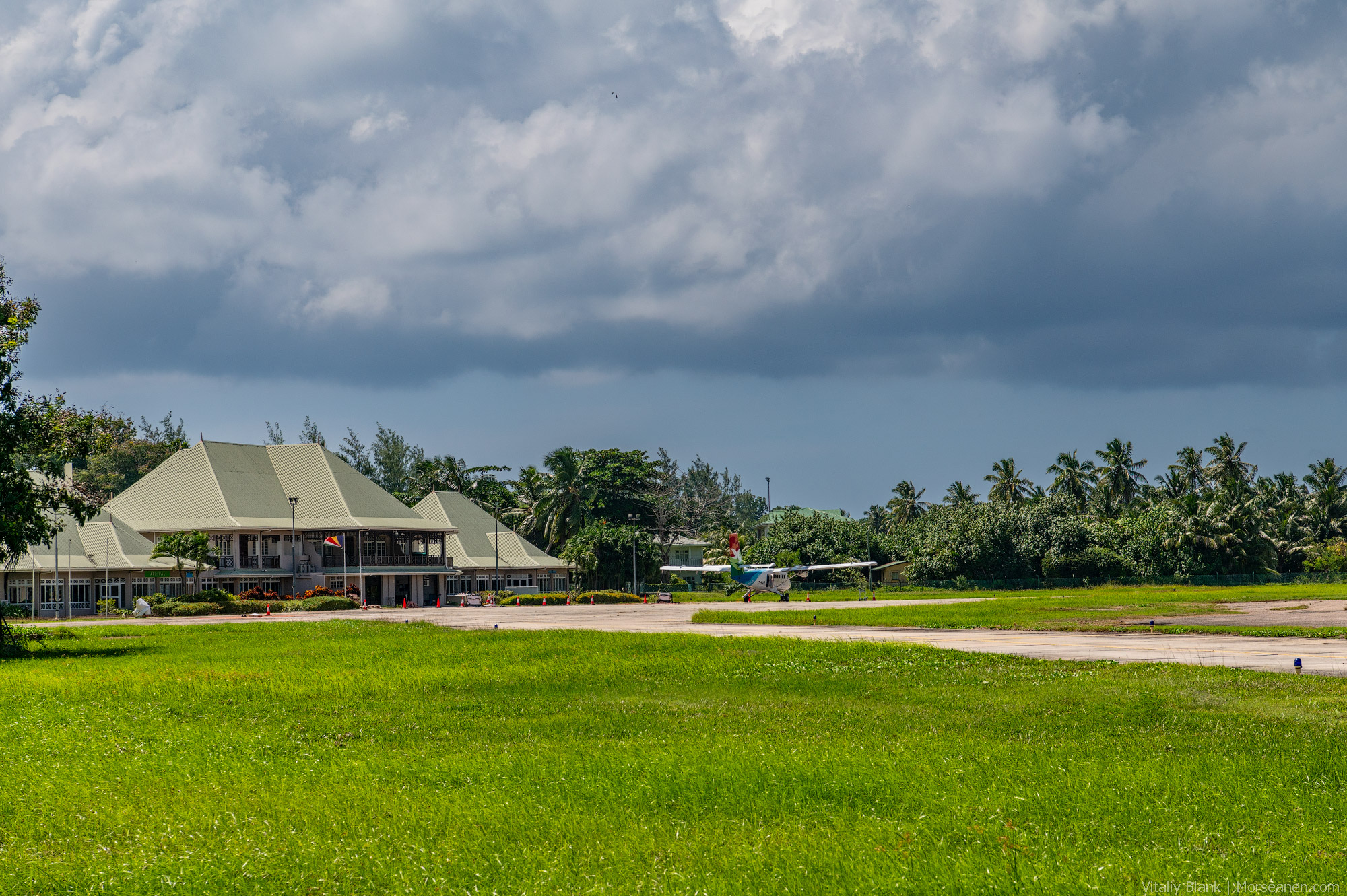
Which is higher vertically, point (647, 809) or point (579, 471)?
point (579, 471)

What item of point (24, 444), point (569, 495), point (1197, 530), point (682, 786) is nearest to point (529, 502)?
point (569, 495)

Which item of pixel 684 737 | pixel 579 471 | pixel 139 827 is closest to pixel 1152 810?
pixel 684 737

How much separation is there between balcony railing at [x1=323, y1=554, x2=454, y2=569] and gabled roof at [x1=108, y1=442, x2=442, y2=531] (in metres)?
2.85

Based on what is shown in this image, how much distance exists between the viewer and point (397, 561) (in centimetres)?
9506

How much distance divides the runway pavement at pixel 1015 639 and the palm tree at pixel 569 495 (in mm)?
53436

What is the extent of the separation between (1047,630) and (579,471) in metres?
83.1

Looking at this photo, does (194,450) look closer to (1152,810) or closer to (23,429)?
(23,429)

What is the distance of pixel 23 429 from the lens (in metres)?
32.8

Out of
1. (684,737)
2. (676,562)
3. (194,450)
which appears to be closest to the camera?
(684,737)

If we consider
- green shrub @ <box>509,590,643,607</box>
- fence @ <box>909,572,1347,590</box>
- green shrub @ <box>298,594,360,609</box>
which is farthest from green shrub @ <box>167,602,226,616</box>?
fence @ <box>909,572,1347,590</box>

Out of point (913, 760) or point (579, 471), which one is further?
point (579, 471)

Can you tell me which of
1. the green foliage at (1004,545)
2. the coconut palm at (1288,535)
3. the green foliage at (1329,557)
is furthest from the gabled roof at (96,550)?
the green foliage at (1329,557)

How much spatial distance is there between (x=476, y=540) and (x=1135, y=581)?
58.8 metres

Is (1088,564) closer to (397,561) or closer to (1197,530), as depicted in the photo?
(1197,530)
